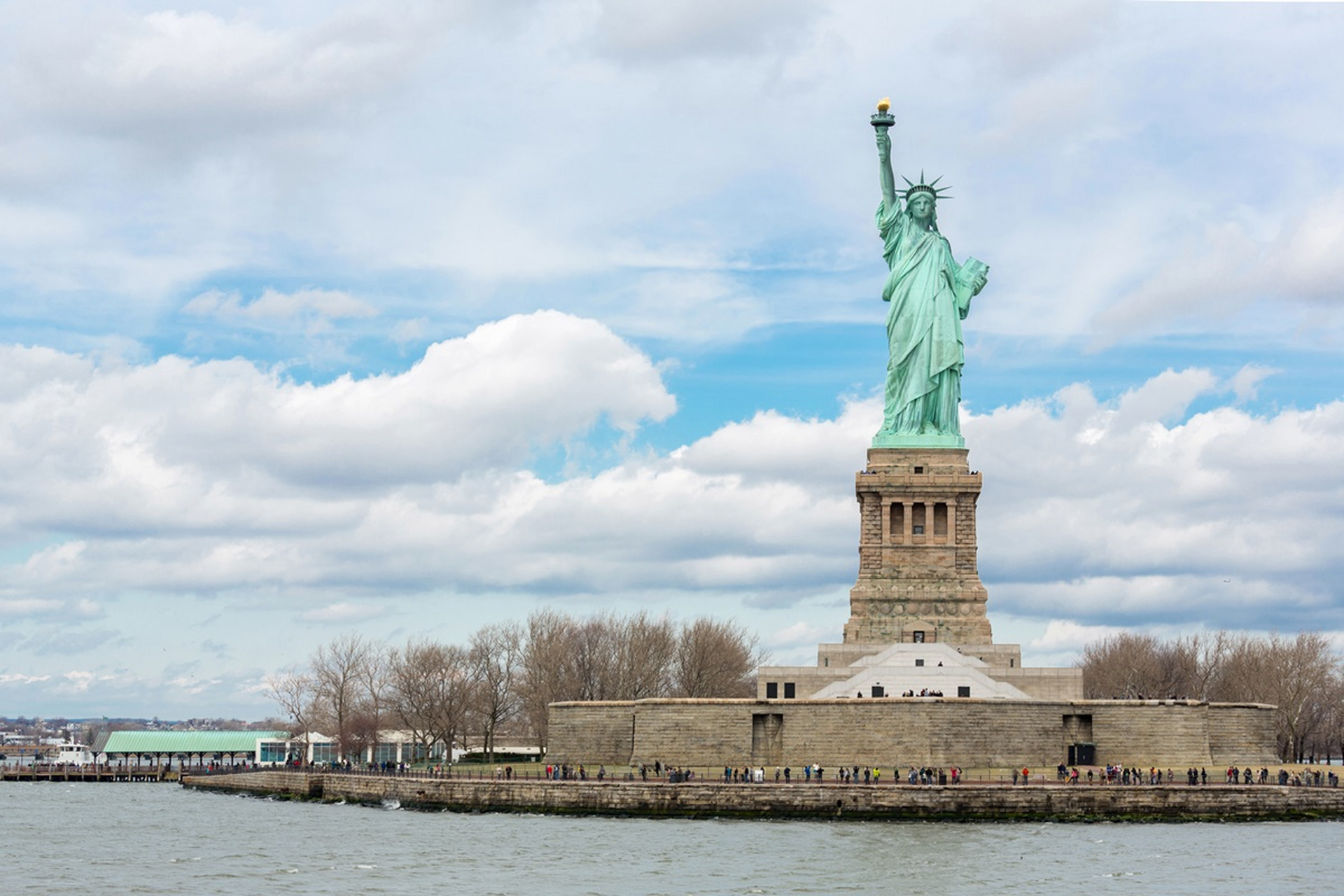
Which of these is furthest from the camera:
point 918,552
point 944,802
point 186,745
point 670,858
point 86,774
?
point 186,745

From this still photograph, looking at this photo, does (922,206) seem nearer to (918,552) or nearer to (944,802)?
(918,552)

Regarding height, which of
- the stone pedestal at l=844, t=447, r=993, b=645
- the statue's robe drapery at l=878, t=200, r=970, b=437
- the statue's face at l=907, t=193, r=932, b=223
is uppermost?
the statue's face at l=907, t=193, r=932, b=223

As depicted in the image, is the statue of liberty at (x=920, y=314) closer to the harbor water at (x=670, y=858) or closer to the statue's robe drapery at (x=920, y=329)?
the statue's robe drapery at (x=920, y=329)

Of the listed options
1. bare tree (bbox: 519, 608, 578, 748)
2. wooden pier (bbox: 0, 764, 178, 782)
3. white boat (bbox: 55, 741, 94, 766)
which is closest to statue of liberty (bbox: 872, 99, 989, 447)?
bare tree (bbox: 519, 608, 578, 748)

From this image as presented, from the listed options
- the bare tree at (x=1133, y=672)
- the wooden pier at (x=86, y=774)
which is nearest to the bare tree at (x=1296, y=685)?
the bare tree at (x=1133, y=672)

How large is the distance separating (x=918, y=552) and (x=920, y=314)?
1101 centimetres

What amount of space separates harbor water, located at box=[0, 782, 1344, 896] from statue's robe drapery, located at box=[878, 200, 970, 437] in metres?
27.8

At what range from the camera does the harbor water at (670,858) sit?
4497cm

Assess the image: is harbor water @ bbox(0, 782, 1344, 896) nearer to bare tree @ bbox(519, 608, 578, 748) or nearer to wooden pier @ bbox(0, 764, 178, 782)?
bare tree @ bbox(519, 608, 578, 748)

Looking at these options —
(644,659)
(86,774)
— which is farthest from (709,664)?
(86,774)

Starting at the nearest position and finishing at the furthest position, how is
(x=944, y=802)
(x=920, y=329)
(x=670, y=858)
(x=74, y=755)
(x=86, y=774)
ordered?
(x=670, y=858), (x=944, y=802), (x=920, y=329), (x=86, y=774), (x=74, y=755)

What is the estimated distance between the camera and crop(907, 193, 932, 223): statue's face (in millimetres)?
83312

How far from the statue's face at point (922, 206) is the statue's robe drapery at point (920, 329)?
0.55m

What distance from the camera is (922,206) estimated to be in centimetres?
8331
